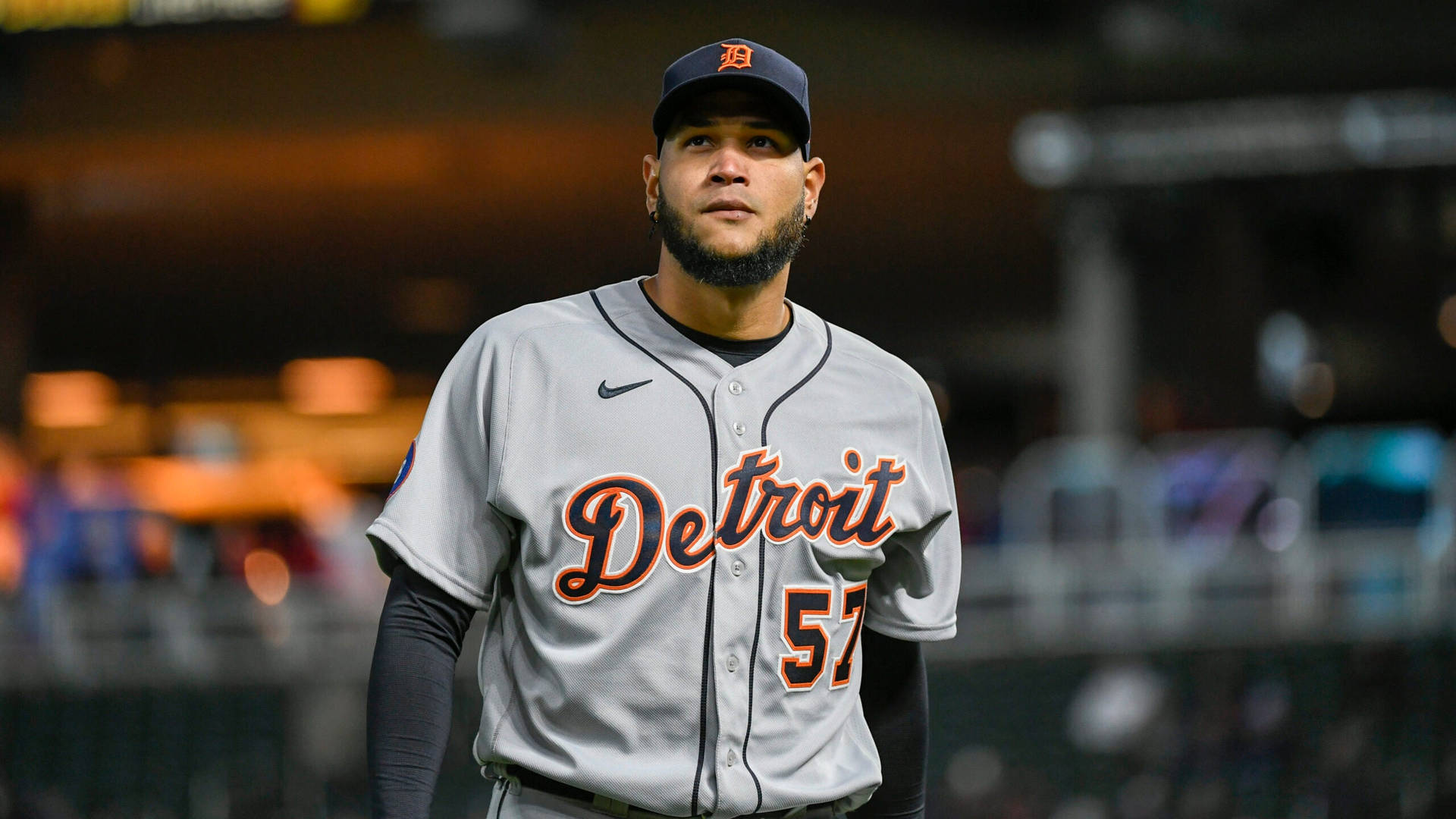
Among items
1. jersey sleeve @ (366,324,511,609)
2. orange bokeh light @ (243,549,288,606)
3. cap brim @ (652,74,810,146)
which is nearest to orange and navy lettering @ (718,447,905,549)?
jersey sleeve @ (366,324,511,609)

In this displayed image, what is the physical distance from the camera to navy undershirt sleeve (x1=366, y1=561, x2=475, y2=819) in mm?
1774

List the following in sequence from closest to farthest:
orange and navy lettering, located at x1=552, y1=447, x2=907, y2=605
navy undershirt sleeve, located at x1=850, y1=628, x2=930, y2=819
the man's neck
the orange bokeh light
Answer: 1. orange and navy lettering, located at x1=552, y1=447, x2=907, y2=605
2. the man's neck
3. navy undershirt sleeve, located at x1=850, y1=628, x2=930, y2=819
4. the orange bokeh light

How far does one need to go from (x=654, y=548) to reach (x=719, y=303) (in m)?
0.31

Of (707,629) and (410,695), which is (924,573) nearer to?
(707,629)

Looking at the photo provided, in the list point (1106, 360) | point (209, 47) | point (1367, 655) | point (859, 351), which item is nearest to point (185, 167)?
point (209, 47)

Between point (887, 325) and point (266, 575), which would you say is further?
point (887, 325)

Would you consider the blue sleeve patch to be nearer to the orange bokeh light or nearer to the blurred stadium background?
the blurred stadium background

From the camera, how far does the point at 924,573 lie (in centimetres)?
212

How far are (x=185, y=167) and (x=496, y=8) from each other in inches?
141

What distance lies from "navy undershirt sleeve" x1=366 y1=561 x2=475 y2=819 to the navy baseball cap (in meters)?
0.59

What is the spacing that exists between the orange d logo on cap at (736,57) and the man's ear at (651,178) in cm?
14

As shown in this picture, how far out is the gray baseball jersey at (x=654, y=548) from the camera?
1870mm

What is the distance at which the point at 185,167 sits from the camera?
14047 mm

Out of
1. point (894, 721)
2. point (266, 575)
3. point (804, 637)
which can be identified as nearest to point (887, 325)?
point (266, 575)
